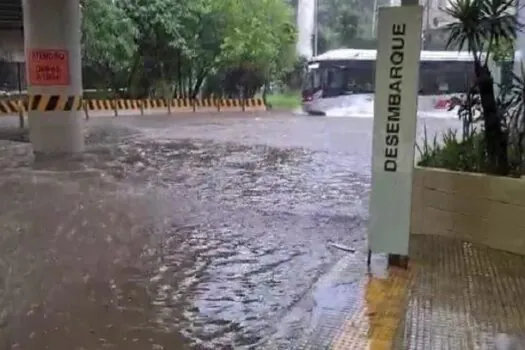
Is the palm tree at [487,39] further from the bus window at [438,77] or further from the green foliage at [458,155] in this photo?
the bus window at [438,77]

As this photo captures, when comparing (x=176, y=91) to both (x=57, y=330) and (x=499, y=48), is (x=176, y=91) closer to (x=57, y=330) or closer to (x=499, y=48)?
(x=499, y=48)

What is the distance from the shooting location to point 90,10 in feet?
85.7

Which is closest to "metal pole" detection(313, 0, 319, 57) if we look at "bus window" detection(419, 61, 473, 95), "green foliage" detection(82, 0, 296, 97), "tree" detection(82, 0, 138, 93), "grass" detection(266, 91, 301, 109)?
"grass" detection(266, 91, 301, 109)

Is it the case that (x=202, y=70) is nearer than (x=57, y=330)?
No

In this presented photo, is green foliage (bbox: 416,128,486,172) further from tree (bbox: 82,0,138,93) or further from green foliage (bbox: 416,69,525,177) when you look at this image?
tree (bbox: 82,0,138,93)

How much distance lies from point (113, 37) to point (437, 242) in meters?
22.3

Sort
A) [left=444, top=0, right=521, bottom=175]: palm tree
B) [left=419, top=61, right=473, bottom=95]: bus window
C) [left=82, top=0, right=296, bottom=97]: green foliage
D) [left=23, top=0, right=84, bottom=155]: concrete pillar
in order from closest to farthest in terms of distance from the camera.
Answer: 1. [left=444, top=0, right=521, bottom=175]: palm tree
2. [left=23, top=0, right=84, bottom=155]: concrete pillar
3. [left=82, top=0, right=296, bottom=97]: green foliage
4. [left=419, top=61, right=473, bottom=95]: bus window

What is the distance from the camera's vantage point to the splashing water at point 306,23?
4509cm

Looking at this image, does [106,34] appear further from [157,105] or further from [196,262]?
[196,262]

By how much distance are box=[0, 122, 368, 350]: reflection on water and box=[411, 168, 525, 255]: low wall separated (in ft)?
2.78

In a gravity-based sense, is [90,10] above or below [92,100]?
above

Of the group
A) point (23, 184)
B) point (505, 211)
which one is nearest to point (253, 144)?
point (23, 184)

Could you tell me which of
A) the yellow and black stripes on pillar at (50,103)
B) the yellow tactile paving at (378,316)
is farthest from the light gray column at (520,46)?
the yellow and black stripes on pillar at (50,103)

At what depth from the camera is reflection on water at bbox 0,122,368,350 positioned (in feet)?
16.8
